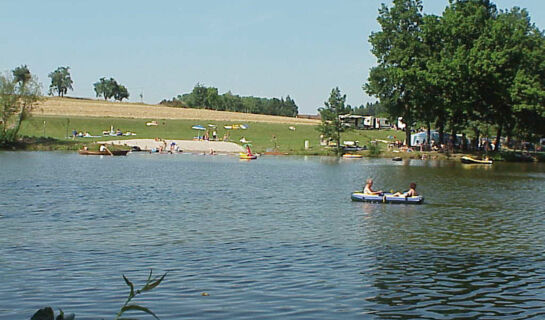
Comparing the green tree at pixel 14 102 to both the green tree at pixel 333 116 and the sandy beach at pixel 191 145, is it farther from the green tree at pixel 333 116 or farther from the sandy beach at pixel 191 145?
the green tree at pixel 333 116

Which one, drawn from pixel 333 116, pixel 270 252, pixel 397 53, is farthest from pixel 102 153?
pixel 270 252

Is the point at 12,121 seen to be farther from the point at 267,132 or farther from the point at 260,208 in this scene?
the point at 260,208

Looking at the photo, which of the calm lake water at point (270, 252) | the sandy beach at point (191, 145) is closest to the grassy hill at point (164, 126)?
the sandy beach at point (191, 145)

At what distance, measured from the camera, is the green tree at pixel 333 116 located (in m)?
90.3

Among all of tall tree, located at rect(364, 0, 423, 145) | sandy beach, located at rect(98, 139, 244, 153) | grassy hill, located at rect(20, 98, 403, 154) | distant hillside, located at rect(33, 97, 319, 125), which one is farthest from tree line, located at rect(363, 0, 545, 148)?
distant hillside, located at rect(33, 97, 319, 125)

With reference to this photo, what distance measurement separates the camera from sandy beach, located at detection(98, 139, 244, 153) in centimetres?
9881

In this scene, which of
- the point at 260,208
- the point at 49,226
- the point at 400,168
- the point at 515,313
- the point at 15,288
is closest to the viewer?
the point at 515,313

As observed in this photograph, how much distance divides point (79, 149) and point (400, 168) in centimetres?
4607


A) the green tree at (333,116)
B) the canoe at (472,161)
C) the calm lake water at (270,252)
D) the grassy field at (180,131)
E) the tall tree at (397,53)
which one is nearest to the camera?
the calm lake water at (270,252)

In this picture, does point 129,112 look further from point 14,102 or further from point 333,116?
point 333,116

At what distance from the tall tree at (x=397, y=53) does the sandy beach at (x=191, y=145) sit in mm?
23091

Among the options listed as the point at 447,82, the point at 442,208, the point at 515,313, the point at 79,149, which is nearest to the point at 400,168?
the point at 447,82

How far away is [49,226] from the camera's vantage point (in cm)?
2600

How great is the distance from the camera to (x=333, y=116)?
90312 mm
